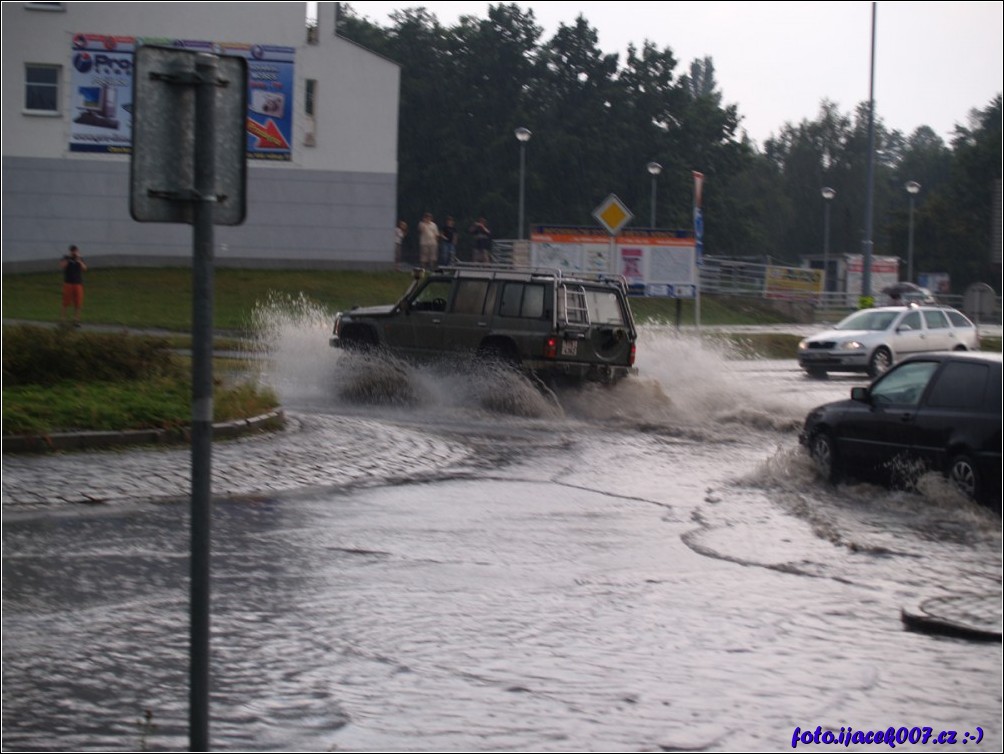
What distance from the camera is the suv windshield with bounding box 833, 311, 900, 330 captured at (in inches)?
1261

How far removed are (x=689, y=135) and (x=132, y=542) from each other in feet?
236

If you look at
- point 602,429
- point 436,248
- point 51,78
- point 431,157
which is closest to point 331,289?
point 436,248

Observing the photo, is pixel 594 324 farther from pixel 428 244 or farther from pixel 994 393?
pixel 428 244

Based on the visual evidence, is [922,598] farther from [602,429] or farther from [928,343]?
[928,343]

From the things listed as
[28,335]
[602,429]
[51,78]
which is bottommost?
[602,429]

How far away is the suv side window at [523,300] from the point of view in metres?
19.8

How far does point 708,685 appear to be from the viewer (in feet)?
22.1

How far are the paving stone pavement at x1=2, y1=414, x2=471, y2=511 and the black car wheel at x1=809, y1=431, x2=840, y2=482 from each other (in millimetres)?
3563

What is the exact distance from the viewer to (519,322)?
19.8 meters

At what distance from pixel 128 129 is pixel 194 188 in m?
43.8

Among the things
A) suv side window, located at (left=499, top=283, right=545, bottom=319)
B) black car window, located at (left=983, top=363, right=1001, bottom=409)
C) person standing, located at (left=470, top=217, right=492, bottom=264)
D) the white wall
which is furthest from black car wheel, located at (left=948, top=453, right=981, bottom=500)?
the white wall

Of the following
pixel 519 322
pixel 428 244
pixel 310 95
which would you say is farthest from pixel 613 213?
pixel 310 95

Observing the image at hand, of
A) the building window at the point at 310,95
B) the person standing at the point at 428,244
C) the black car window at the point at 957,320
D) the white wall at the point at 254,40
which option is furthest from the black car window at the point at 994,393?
the building window at the point at 310,95

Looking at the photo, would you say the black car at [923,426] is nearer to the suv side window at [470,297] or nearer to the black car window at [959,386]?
the black car window at [959,386]
